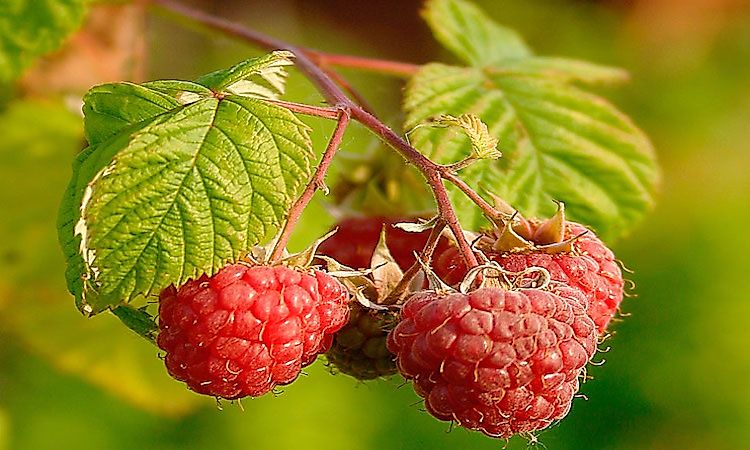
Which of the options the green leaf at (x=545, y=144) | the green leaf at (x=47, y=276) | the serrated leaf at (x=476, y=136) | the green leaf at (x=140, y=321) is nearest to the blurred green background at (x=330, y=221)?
the green leaf at (x=47, y=276)

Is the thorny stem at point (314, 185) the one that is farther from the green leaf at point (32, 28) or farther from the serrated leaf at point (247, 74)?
the green leaf at point (32, 28)

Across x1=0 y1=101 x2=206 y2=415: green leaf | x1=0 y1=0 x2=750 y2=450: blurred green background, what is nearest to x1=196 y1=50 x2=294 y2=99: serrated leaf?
x1=0 y1=0 x2=750 y2=450: blurred green background

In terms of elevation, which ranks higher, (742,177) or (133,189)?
(133,189)

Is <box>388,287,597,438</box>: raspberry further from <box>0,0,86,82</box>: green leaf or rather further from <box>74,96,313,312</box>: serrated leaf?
<box>0,0,86,82</box>: green leaf

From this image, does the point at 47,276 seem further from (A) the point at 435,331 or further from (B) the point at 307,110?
(A) the point at 435,331

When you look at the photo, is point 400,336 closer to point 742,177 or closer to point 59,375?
point 59,375

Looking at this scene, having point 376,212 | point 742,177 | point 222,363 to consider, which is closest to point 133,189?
point 222,363

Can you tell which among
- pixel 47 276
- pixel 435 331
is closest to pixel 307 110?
pixel 435 331
